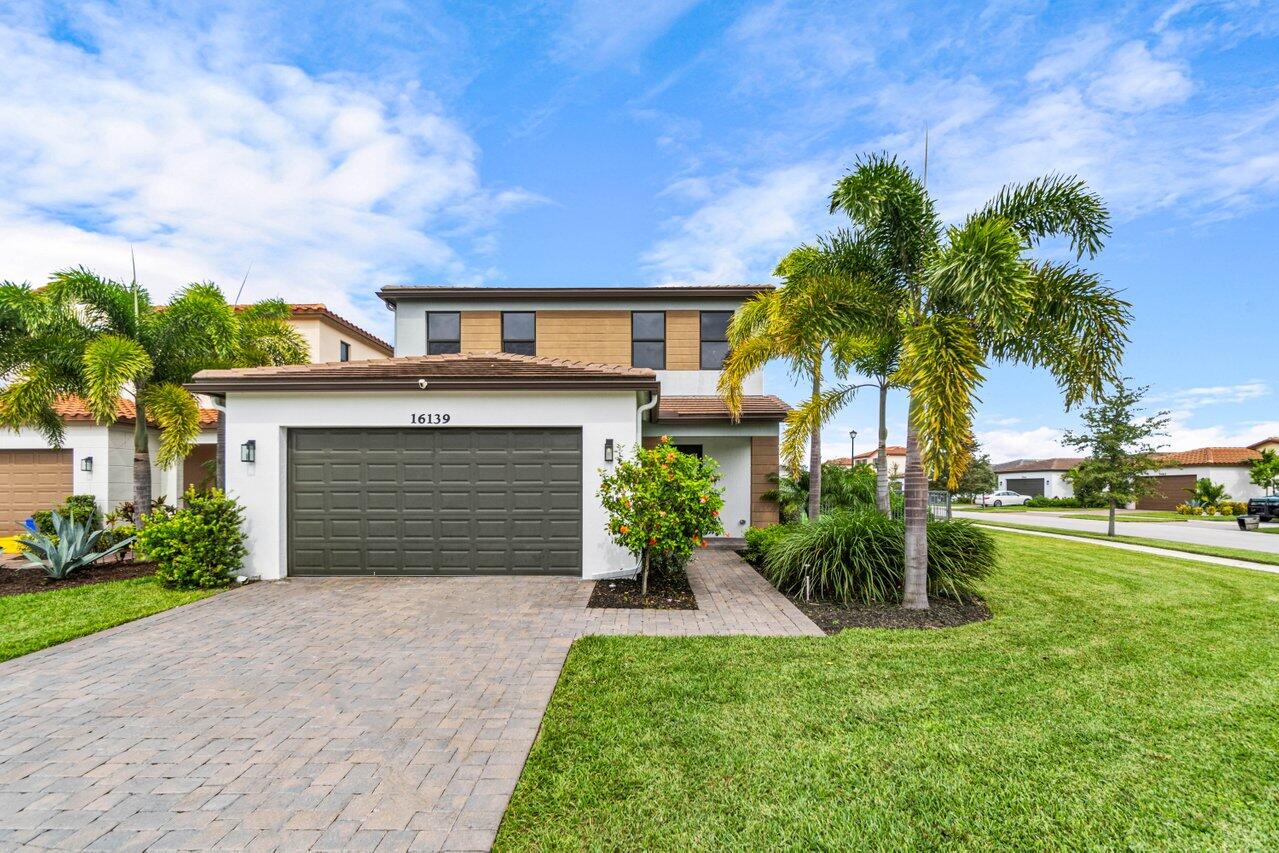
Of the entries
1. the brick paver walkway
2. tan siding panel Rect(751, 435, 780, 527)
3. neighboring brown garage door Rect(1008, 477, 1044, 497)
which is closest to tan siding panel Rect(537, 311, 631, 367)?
tan siding panel Rect(751, 435, 780, 527)

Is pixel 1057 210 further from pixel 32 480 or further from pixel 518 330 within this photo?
pixel 32 480

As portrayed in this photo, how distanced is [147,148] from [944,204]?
14.4m

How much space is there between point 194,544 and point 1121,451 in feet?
79.7

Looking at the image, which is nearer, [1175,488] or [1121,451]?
[1121,451]

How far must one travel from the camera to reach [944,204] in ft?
24.4

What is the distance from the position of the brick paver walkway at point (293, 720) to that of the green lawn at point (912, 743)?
1.44 ft

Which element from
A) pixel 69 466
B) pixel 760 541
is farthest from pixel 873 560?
pixel 69 466

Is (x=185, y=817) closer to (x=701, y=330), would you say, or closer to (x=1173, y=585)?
(x=1173, y=585)

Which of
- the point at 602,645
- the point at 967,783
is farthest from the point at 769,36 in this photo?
the point at 967,783

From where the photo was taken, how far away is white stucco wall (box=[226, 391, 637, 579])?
8.83 metres

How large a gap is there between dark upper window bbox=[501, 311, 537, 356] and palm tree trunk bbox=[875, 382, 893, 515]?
30.5 ft

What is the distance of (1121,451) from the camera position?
17.6 meters

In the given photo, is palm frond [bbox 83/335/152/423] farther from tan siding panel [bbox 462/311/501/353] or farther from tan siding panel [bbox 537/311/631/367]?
tan siding panel [bbox 537/311/631/367]

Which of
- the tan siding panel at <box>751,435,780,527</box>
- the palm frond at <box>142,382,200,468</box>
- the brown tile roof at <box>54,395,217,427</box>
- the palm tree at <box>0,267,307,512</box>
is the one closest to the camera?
the palm tree at <box>0,267,307,512</box>
